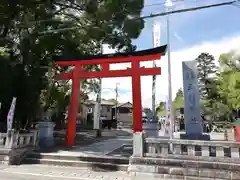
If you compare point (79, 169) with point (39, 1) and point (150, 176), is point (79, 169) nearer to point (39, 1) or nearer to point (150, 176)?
point (150, 176)

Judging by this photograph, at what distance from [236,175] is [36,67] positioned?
1186cm

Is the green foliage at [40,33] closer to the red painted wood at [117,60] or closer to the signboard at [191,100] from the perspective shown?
the red painted wood at [117,60]

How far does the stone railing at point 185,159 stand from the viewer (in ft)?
26.2

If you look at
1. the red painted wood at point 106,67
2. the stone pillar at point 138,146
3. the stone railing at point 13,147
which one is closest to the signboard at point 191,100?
the stone pillar at point 138,146

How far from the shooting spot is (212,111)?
40344mm

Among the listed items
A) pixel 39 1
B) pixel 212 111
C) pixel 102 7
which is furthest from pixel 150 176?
pixel 212 111

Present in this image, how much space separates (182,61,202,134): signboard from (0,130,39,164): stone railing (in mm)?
6921

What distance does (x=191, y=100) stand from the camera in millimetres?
10812

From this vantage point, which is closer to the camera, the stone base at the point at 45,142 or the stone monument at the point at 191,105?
the stone monument at the point at 191,105

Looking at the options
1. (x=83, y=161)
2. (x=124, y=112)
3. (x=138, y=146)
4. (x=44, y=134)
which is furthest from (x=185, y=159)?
(x=124, y=112)

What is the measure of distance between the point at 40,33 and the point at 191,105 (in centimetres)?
828

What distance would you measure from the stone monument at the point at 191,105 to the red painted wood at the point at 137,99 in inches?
79.8

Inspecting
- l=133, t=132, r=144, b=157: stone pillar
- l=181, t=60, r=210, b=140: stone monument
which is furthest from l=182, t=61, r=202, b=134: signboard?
l=133, t=132, r=144, b=157: stone pillar

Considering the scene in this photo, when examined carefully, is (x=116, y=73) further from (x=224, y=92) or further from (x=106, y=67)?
(x=224, y=92)
